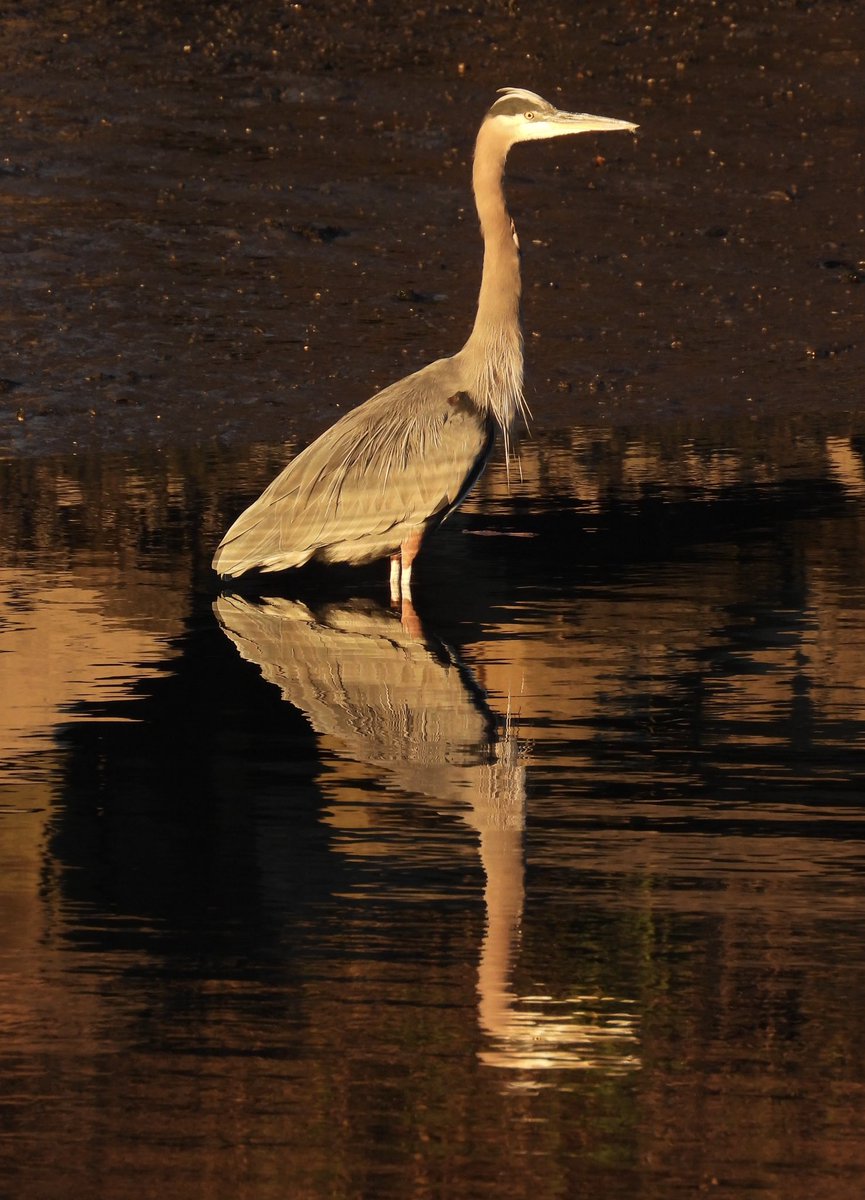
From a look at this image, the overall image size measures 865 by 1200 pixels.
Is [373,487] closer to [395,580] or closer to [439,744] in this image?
[395,580]

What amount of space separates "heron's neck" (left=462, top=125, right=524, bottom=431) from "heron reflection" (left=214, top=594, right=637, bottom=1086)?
1.06 metres

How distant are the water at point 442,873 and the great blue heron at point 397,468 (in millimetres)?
206

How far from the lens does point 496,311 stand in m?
10.3

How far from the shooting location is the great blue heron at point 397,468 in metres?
9.91

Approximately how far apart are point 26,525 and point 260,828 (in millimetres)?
5097

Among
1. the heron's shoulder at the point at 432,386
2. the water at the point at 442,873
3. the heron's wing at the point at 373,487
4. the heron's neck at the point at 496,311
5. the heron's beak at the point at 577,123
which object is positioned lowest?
the water at the point at 442,873

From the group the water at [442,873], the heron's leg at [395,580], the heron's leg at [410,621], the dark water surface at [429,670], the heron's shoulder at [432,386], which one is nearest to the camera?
the water at [442,873]

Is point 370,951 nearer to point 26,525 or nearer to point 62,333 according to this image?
point 26,525

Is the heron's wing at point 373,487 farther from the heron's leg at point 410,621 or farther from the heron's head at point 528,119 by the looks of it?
the heron's head at point 528,119

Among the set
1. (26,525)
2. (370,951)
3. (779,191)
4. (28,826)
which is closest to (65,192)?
(779,191)

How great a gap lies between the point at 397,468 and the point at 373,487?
0.12m

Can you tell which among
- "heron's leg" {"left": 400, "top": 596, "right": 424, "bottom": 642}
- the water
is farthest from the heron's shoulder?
"heron's leg" {"left": 400, "top": 596, "right": 424, "bottom": 642}

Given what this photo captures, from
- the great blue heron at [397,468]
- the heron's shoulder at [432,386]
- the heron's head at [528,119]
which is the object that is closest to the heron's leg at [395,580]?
the great blue heron at [397,468]

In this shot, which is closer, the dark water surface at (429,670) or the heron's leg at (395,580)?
the dark water surface at (429,670)
